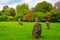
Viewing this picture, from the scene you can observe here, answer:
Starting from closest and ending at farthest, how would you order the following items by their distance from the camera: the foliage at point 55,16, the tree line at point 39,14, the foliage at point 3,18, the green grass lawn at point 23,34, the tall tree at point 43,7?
1. the green grass lawn at point 23,34
2. the foliage at point 55,16
3. the tree line at point 39,14
4. the foliage at point 3,18
5. the tall tree at point 43,7

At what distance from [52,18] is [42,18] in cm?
469

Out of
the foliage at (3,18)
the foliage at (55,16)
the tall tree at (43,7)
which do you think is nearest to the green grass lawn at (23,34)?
the foliage at (55,16)

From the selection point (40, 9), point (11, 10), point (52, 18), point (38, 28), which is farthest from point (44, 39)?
point (11, 10)

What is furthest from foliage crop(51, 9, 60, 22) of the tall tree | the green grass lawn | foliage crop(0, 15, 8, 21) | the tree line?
the green grass lawn

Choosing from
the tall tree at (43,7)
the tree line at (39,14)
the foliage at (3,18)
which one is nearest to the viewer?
the tree line at (39,14)

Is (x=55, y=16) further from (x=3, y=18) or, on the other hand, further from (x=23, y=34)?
(x=23, y=34)

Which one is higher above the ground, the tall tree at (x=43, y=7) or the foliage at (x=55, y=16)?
the tall tree at (x=43, y=7)

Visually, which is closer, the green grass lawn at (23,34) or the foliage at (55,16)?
the green grass lawn at (23,34)

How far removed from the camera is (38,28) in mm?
15836

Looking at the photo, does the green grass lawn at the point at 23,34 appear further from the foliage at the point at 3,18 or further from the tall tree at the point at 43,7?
the tall tree at the point at 43,7

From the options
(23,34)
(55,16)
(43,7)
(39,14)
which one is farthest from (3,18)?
(23,34)

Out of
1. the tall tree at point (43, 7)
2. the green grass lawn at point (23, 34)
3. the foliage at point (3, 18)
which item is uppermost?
the tall tree at point (43, 7)

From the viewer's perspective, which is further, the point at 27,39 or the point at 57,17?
the point at 57,17

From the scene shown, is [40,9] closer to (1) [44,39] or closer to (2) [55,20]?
(2) [55,20]
